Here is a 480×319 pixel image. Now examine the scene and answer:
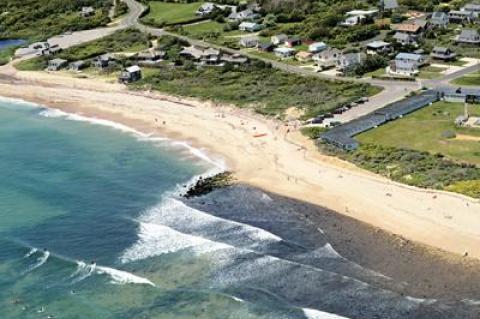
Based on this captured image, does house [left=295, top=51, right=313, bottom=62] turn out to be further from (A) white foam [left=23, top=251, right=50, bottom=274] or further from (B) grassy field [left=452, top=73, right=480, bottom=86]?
(A) white foam [left=23, top=251, right=50, bottom=274]

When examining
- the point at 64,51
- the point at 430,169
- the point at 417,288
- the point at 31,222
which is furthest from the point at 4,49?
the point at 417,288

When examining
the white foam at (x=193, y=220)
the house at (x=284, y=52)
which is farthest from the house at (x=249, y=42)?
the white foam at (x=193, y=220)

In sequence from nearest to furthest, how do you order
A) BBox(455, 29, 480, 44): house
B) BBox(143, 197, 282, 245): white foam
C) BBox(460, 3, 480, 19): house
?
BBox(143, 197, 282, 245): white foam, BBox(455, 29, 480, 44): house, BBox(460, 3, 480, 19): house

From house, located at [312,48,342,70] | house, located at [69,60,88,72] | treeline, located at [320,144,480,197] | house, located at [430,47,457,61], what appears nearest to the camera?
treeline, located at [320,144,480,197]

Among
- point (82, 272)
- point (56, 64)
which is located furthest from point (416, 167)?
point (56, 64)

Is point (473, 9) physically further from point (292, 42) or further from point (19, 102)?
point (19, 102)

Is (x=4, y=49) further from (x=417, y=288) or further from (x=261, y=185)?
(x=417, y=288)

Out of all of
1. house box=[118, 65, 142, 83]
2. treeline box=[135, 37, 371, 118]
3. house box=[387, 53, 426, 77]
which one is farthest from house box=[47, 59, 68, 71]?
house box=[387, 53, 426, 77]

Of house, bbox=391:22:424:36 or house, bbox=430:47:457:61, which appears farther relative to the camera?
house, bbox=391:22:424:36
